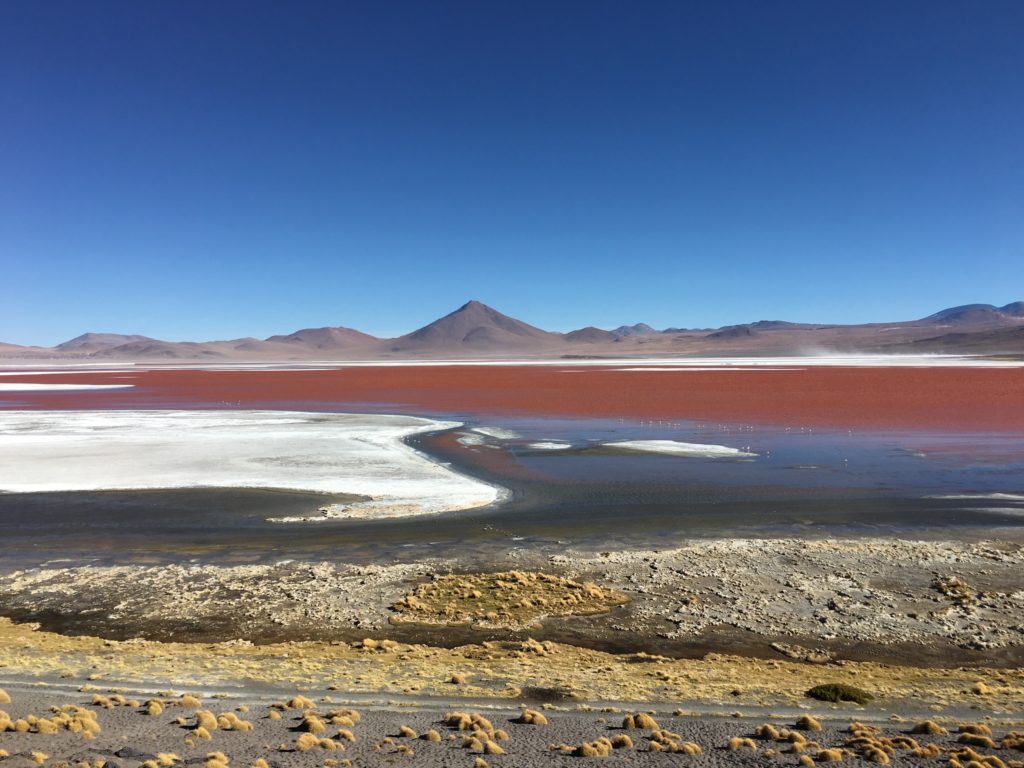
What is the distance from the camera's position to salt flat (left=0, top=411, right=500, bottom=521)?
48.1 ft

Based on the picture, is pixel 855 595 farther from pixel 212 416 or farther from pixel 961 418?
pixel 212 416

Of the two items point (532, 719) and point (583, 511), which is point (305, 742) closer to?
point (532, 719)

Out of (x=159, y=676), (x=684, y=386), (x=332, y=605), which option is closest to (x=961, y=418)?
(x=684, y=386)

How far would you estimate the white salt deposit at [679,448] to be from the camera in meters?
18.5

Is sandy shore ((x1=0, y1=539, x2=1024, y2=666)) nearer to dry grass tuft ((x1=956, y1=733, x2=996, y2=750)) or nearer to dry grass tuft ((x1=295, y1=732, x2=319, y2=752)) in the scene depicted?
dry grass tuft ((x1=956, y1=733, x2=996, y2=750))

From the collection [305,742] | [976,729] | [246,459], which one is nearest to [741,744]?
[976,729]

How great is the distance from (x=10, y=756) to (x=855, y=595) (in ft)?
27.1

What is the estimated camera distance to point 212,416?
29.0 m

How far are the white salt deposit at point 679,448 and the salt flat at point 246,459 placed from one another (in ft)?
18.9

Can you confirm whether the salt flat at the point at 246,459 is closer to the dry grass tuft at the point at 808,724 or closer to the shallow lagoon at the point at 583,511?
the shallow lagoon at the point at 583,511

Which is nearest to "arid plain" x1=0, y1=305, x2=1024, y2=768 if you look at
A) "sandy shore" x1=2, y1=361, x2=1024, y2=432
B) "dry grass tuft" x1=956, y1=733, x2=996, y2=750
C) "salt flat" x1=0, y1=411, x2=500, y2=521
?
"dry grass tuft" x1=956, y1=733, x2=996, y2=750

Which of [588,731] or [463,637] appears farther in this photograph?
[463,637]

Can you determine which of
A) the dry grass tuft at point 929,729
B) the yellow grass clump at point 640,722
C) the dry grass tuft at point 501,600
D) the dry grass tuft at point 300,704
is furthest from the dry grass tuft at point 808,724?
the dry grass tuft at point 300,704

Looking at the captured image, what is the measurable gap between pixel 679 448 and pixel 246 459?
455 inches
